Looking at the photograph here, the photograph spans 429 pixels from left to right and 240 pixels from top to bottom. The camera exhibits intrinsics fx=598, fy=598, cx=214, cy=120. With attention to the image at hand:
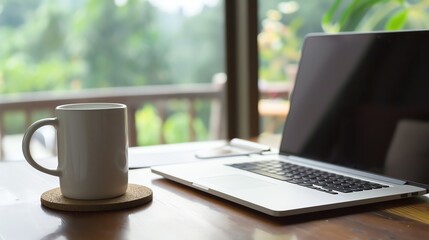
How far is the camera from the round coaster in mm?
806

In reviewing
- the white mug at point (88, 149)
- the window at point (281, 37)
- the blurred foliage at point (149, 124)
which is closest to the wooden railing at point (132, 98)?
the blurred foliage at point (149, 124)

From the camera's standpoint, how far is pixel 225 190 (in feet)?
2.81

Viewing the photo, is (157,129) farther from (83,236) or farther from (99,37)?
(83,236)

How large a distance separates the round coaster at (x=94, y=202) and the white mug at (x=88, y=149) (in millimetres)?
13

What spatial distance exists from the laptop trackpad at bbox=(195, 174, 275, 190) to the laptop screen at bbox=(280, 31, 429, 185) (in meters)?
0.19

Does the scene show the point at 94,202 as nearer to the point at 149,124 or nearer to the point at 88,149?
the point at 88,149

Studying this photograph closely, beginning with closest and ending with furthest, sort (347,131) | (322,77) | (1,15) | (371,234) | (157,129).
Result: (371,234) → (347,131) → (322,77) → (1,15) → (157,129)

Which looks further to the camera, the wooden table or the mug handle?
the mug handle

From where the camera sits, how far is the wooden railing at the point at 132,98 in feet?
9.88

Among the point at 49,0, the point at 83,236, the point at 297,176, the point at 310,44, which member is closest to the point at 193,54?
the point at 49,0

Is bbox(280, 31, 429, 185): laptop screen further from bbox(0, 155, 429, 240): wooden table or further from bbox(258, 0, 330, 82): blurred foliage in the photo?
bbox(258, 0, 330, 82): blurred foliage

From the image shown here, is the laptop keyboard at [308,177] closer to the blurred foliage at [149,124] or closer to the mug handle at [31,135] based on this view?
the mug handle at [31,135]

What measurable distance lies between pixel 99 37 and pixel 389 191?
2330 millimetres

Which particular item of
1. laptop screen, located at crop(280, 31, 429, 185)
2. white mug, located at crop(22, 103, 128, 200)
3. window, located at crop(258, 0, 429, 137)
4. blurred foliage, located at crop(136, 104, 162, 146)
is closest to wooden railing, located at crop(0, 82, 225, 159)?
blurred foliage, located at crop(136, 104, 162, 146)
